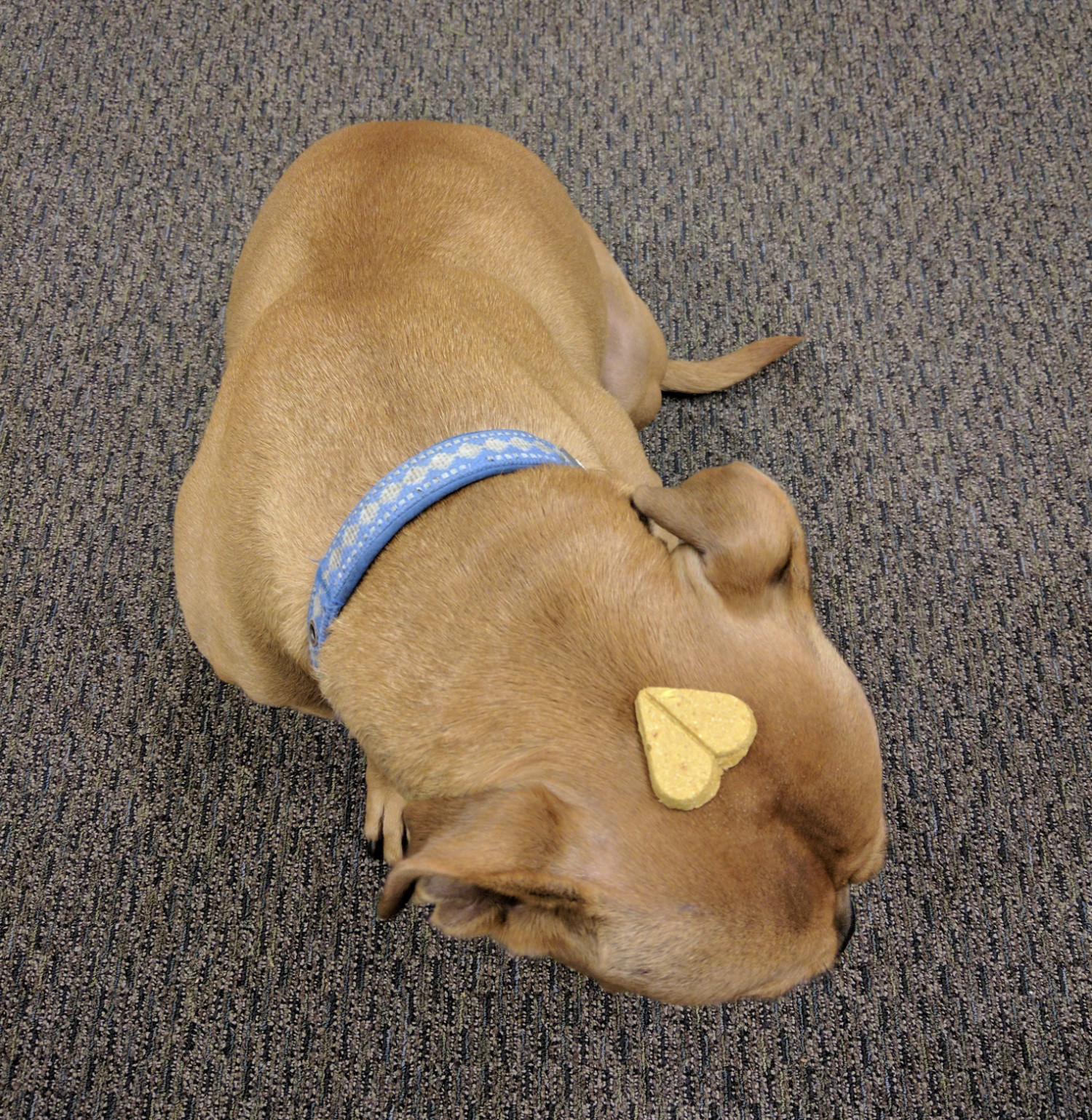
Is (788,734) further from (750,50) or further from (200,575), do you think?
(750,50)

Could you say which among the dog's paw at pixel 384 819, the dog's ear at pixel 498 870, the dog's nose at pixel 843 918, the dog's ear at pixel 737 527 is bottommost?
the dog's paw at pixel 384 819

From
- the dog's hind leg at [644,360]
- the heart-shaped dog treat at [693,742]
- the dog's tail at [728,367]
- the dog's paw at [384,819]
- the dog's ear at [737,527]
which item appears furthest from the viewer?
the dog's tail at [728,367]

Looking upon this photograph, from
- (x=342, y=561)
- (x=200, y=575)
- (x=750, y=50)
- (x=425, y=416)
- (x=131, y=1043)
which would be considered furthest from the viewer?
(x=750, y=50)

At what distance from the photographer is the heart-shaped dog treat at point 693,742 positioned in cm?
96

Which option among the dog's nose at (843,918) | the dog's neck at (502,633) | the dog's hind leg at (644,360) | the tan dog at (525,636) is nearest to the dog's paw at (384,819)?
the tan dog at (525,636)

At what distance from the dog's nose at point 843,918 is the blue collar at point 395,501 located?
78 cm

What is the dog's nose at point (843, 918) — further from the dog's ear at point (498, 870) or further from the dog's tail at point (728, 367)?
the dog's tail at point (728, 367)

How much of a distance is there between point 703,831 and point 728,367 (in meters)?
1.69

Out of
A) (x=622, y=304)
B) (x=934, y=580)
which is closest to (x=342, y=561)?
(x=622, y=304)

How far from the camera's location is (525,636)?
1093mm

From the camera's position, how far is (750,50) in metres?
2.89

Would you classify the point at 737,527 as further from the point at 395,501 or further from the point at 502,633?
the point at 395,501

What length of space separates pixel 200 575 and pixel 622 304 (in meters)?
1.30

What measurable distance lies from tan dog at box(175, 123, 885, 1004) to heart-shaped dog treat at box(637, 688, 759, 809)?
4 centimetres
